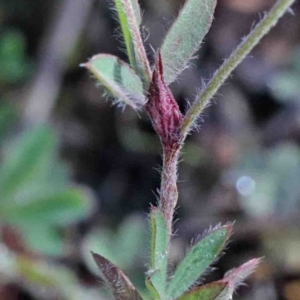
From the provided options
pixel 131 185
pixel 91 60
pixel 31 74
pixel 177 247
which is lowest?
pixel 177 247

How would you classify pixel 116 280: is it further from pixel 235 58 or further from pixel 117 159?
pixel 117 159

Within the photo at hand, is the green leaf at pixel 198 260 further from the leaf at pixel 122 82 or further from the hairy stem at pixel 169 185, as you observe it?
the leaf at pixel 122 82

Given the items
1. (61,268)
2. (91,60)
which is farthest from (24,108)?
(91,60)

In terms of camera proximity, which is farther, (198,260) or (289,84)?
(289,84)

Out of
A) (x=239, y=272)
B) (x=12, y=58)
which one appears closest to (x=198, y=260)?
(x=239, y=272)

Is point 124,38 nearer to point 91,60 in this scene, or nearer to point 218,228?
point 91,60

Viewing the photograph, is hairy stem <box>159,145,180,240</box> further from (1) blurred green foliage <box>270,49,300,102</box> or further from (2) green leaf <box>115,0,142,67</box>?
(1) blurred green foliage <box>270,49,300,102</box>

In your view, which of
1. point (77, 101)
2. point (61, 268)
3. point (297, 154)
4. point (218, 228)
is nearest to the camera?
point (218, 228)

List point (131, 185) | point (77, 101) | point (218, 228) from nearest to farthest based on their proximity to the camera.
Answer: point (218, 228) < point (131, 185) < point (77, 101)
